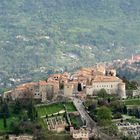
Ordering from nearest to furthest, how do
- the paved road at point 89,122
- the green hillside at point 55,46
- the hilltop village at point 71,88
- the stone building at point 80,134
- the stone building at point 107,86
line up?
the stone building at point 80,134, the paved road at point 89,122, the hilltop village at point 71,88, the stone building at point 107,86, the green hillside at point 55,46

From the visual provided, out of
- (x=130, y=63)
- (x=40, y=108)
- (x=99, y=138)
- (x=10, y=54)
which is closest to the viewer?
(x=99, y=138)

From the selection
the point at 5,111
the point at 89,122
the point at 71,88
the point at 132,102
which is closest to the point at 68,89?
the point at 71,88

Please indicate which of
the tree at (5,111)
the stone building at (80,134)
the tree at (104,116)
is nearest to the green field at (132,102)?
the tree at (104,116)

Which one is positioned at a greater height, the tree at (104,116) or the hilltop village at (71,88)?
the hilltop village at (71,88)

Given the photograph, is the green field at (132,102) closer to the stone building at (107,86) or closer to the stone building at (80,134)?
the stone building at (107,86)

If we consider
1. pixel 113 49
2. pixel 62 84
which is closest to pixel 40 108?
pixel 62 84

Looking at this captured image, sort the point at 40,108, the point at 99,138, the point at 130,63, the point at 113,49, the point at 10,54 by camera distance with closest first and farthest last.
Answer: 1. the point at 99,138
2. the point at 40,108
3. the point at 130,63
4. the point at 10,54
5. the point at 113,49

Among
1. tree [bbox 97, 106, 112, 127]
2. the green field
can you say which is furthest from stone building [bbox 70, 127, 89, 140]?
the green field

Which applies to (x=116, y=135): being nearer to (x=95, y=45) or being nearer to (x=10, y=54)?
(x=10, y=54)

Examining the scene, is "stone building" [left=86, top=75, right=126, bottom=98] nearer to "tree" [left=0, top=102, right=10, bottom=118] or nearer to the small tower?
the small tower
